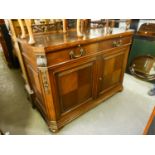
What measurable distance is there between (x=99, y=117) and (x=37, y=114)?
0.80 meters

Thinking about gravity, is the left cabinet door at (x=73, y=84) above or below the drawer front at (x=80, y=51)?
below

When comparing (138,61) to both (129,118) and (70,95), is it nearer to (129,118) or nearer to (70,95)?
(129,118)

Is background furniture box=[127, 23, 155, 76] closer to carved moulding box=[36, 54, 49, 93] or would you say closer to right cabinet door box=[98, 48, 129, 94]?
right cabinet door box=[98, 48, 129, 94]

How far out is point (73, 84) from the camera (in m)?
1.23

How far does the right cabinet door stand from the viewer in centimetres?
140

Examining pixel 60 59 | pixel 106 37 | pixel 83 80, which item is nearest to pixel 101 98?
pixel 83 80

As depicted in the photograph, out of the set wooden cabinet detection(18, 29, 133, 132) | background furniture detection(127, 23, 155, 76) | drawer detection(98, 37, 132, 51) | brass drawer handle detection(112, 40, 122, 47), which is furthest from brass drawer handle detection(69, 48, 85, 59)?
background furniture detection(127, 23, 155, 76)

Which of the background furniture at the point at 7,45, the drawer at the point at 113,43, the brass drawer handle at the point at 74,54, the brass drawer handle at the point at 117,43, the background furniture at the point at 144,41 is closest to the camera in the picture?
the brass drawer handle at the point at 74,54

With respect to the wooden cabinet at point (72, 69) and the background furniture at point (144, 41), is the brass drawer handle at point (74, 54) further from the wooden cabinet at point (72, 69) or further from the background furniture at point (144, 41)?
the background furniture at point (144, 41)

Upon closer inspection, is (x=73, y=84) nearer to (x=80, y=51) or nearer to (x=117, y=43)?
(x=80, y=51)

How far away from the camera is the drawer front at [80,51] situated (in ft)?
3.16

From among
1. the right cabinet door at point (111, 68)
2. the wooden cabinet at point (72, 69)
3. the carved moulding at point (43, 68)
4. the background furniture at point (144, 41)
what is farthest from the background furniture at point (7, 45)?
the background furniture at point (144, 41)

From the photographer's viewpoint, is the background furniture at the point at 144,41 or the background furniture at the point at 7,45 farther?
the background furniture at the point at 7,45

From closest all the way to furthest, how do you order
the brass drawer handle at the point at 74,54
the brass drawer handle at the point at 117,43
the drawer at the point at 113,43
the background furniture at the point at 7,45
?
1. the brass drawer handle at the point at 74,54
2. the drawer at the point at 113,43
3. the brass drawer handle at the point at 117,43
4. the background furniture at the point at 7,45
